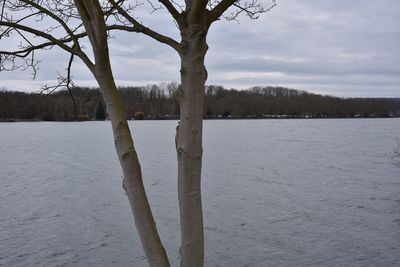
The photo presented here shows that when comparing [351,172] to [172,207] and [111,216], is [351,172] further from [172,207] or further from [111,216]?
[111,216]

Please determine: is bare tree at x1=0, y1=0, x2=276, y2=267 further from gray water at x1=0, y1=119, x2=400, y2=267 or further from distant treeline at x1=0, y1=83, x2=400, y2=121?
distant treeline at x1=0, y1=83, x2=400, y2=121

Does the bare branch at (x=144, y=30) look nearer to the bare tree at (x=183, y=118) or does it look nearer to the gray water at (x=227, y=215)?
the bare tree at (x=183, y=118)

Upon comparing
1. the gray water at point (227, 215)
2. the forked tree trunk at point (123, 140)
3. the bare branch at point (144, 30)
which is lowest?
the gray water at point (227, 215)

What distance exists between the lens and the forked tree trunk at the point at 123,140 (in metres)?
2.83

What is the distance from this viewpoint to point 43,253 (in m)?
11.9

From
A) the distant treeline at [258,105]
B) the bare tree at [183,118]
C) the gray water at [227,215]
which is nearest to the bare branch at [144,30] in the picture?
the bare tree at [183,118]

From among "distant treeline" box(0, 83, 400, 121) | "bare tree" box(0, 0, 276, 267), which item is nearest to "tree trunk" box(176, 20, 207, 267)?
"bare tree" box(0, 0, 276, 267)

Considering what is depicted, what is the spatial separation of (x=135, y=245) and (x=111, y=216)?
346 centimetres

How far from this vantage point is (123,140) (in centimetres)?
297

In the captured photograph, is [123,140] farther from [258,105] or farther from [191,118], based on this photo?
[258,105]

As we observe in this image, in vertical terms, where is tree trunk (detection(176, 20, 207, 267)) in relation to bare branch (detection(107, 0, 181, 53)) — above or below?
below

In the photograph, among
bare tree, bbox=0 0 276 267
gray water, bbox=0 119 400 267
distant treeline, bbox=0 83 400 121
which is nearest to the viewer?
bare tree, bbox=0 0 276 267

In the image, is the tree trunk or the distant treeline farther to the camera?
the distant treeline

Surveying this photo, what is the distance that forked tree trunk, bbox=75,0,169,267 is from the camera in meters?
2.83
